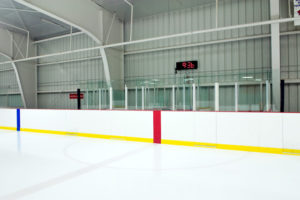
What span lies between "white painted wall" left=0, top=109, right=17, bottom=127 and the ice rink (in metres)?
5.65

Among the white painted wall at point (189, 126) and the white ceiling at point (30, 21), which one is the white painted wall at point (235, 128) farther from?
the white ceiling at point (30, 21)

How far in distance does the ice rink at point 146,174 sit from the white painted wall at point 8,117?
223 inches

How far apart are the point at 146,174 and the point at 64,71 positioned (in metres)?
22.0

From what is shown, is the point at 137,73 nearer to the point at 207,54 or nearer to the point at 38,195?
the point at 207,54

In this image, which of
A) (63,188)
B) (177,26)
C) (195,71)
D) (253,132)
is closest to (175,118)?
(253,132)

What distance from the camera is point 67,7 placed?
13422 millimetres

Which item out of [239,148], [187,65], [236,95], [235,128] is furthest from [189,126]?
[187,65]

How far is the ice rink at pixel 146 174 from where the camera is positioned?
3.80 meters

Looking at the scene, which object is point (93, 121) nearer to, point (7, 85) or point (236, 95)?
point (236, 95)

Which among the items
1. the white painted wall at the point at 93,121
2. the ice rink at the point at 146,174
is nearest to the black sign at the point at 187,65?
the white painted wall at the point at 93,121


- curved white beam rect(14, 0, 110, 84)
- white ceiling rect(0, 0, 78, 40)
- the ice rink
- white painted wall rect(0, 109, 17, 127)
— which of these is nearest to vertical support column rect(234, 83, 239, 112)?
the ice rink

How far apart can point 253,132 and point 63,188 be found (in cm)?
582

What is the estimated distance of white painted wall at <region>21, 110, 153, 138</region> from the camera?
8.84 metres

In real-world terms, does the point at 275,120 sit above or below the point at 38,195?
above
